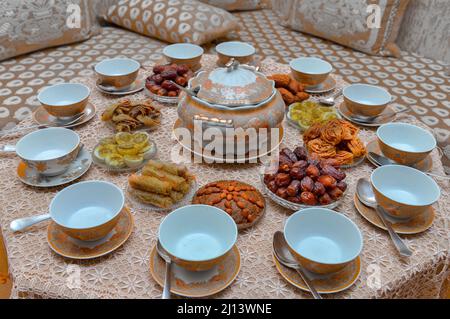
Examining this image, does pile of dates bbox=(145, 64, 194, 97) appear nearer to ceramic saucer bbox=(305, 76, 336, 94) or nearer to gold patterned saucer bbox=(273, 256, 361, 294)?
ceramic saucer bbox=(305, 76, 336, 94)

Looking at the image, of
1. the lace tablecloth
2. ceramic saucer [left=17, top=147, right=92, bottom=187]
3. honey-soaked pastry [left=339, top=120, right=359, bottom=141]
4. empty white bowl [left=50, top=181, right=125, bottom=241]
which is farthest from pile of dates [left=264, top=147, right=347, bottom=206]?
ceramic saucer [left=17, top=147, right=92, bottom=187]

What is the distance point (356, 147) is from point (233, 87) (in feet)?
1.33

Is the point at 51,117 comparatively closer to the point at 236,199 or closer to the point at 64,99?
the point at 64,99

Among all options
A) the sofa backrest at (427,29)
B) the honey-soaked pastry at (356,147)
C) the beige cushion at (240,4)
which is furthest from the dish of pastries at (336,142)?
the beige cushion at (240,4)

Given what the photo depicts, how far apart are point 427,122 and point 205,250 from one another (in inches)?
54.1

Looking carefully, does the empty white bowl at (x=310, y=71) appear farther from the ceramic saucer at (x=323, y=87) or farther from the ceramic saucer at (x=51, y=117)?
the ceramic saucer at (x=51, y=117)

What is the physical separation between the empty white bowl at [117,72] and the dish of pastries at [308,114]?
0.61 meters

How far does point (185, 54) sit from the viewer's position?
178cm

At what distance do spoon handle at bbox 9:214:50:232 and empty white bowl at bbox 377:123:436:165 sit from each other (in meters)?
0.93

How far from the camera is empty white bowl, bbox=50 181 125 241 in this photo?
0.95 meters

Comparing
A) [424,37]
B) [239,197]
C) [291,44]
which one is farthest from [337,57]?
[239,197]

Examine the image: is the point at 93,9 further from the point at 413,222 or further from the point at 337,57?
the point at 413,222

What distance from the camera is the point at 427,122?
1.84 m

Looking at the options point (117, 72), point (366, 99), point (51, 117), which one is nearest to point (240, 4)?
point (117, 72)
